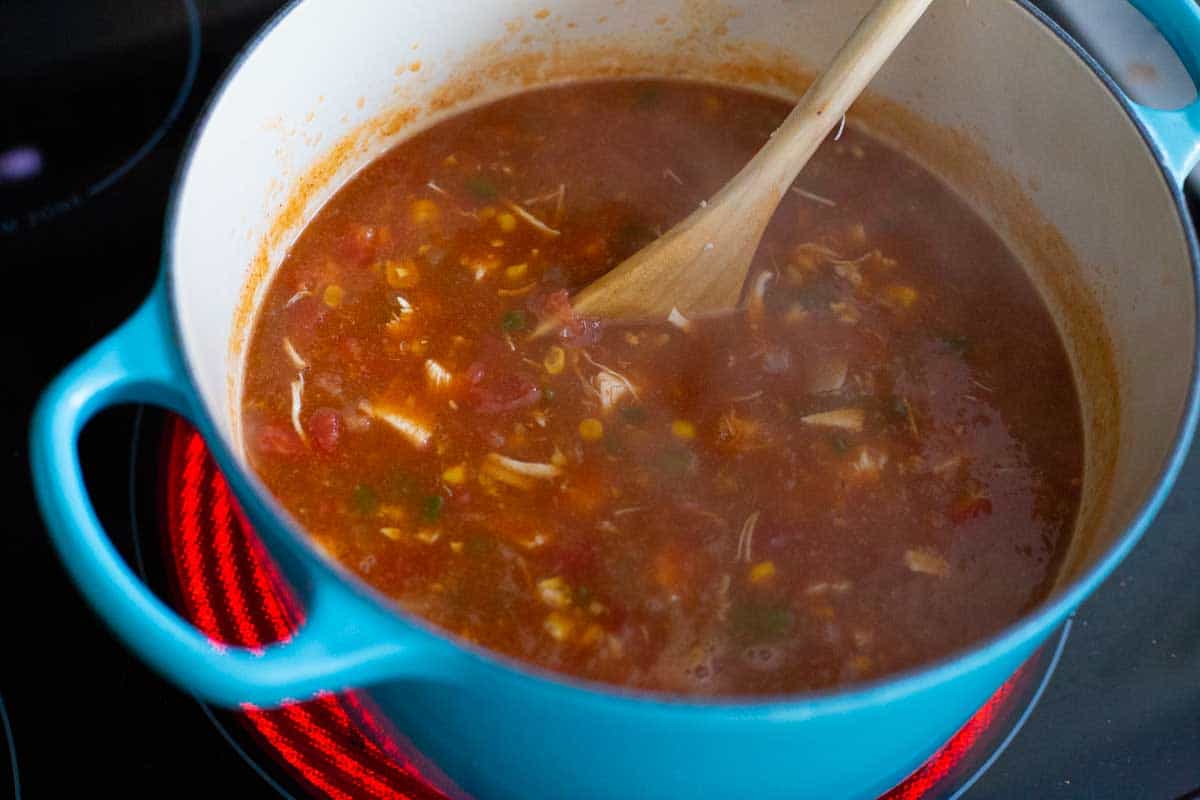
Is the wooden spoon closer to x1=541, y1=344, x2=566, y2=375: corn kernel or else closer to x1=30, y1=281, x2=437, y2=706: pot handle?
x1=541, y1=344, x2=566, y2=375: corn kernel

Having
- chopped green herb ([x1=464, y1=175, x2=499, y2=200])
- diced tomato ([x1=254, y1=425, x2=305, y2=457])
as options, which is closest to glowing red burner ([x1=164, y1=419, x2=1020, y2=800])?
diced tomato ([x1=254, y1=425, x2=305, y2=457])

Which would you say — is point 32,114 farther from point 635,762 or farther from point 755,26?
point 635,762

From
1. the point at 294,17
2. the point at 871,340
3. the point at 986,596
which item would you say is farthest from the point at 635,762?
the point at 294,17

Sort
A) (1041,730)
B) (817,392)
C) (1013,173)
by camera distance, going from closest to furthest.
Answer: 1. (1041,730)
2. (817,392)
3. (1013,173)

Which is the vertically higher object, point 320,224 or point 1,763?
point 320,224

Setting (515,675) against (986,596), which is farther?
(986,596)

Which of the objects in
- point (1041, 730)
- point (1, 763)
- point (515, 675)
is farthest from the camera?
point (1041, 730)

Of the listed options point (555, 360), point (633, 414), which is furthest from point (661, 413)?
point (555, 360)
